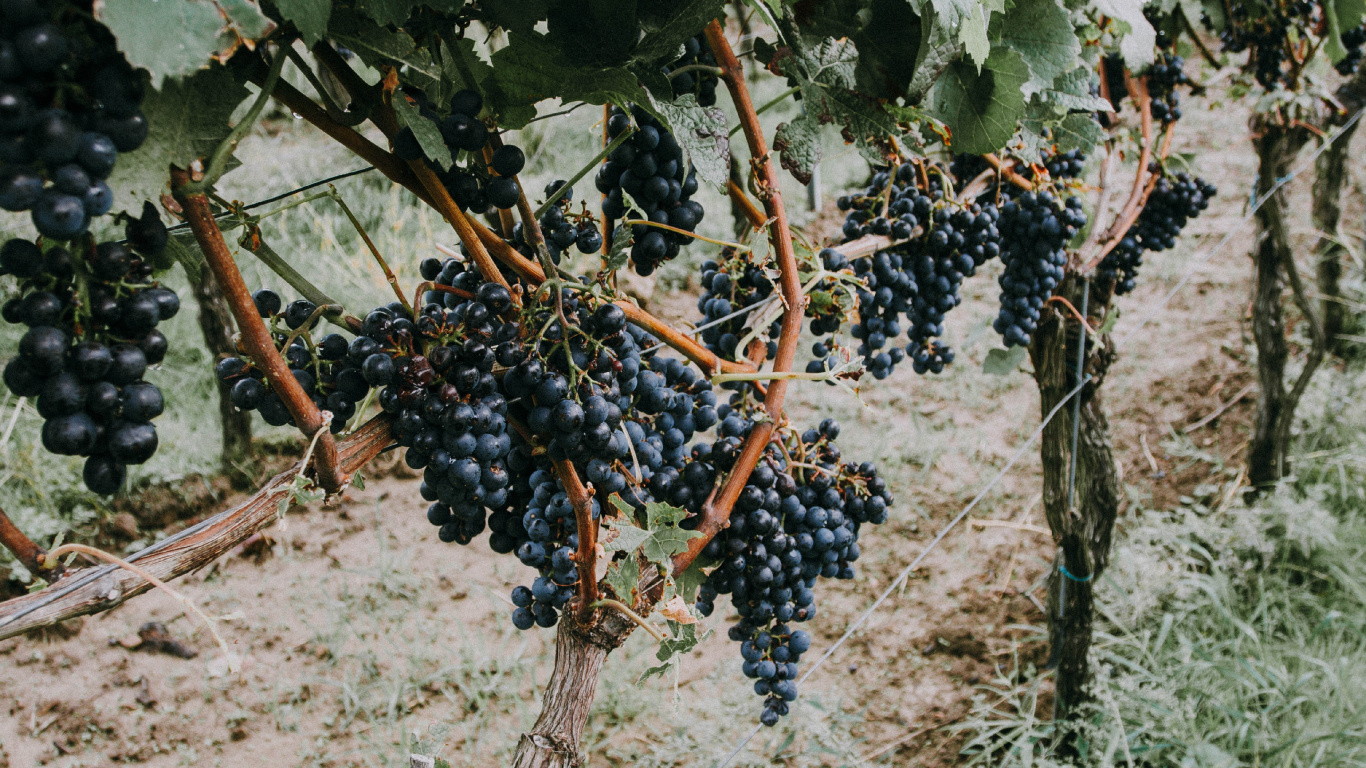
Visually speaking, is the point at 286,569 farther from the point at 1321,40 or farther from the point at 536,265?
the point at 1321,40

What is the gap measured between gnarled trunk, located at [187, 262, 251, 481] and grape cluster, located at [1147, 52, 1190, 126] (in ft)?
8.59

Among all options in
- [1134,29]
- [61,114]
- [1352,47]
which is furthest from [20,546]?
[1352,47]

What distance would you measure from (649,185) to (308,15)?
17.1 inches

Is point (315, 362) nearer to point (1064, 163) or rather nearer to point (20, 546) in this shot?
point (20, 546)

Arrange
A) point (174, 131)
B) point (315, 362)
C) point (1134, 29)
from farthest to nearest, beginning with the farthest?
point (1134, 29), point (315, 362), point (174, 131)

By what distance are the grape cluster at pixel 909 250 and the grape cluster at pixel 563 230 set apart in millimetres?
644

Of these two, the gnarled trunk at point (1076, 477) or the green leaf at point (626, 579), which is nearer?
the green leaf at point (626, 579)

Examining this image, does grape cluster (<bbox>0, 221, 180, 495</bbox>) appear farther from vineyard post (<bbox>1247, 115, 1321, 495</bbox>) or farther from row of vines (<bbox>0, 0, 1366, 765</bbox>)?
vineyard post (<bbox>1247, 115, 1321, 495</bbox>)

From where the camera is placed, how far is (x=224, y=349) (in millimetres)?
2859

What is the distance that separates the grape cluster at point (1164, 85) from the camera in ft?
6.51

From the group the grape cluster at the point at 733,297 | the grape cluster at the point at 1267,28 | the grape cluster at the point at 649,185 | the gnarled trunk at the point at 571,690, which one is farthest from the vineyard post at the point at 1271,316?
the gnarled trunk at the point at 571,690

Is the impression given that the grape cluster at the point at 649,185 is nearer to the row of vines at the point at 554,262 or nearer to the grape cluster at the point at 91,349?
the row of vines at the point at 554,262

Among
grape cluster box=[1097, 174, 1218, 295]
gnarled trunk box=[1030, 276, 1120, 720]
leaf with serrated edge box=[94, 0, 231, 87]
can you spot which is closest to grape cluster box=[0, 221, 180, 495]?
leaf with serrated edge box=[94, 0, 231, 87]

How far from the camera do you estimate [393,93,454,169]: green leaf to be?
0.68 m
